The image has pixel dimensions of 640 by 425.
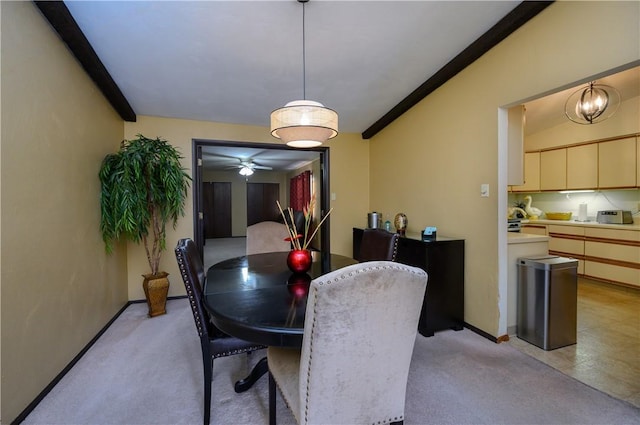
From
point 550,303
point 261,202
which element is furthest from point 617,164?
point 261,202

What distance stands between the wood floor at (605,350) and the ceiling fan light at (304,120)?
2.34 metres

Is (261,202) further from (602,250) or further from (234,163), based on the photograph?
(602,250)

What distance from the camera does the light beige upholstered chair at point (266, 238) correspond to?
9.36ft

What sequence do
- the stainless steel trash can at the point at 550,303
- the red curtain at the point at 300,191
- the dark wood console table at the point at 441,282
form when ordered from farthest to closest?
the red curtain at the point at 300,191, the dark wood console table at the point at 441,282, the stainless steel trash can at the point at 550,303

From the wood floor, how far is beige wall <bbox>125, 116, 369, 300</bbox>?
2.53 meters

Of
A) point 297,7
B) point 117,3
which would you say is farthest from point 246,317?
point 117,3

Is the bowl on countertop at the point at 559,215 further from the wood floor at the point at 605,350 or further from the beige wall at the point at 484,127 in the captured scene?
the beige wall at the point at 484,127

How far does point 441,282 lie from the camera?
2703 millimetres

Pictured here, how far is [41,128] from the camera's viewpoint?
1.86 meters

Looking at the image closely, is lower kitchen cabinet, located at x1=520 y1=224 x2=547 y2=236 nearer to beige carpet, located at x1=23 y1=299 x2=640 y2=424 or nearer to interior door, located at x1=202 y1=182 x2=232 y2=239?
beige carpet, located at x1=23 y1=299 x2=640 y2=424

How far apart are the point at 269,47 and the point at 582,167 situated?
15.2 ft

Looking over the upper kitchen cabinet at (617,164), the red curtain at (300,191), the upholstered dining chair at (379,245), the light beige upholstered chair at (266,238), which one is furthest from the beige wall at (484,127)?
the red curtain at (300,191)

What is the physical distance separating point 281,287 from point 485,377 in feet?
5.02

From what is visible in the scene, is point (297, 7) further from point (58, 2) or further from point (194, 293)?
point (194, 293)
